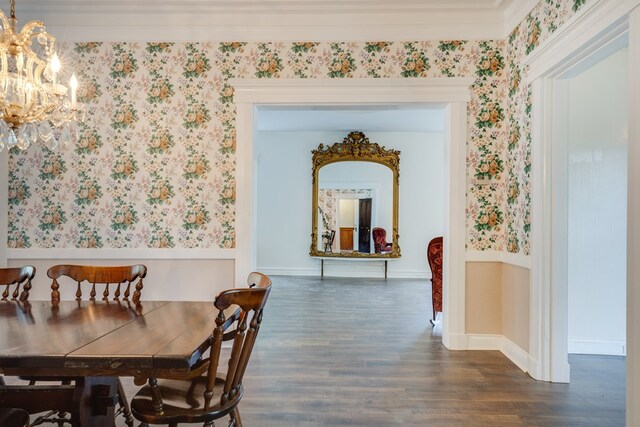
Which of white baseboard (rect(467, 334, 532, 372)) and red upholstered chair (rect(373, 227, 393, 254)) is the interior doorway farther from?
red upholstered chair (rect(373, 227, 393, 254))

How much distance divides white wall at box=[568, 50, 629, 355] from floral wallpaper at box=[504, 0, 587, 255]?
0.57 m

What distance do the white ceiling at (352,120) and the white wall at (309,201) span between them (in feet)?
0.79

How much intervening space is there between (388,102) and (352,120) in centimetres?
348

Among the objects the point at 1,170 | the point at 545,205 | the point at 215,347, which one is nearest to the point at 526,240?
the point at 545,205

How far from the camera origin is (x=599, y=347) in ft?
11.7

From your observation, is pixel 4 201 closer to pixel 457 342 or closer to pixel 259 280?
pixel 259 280

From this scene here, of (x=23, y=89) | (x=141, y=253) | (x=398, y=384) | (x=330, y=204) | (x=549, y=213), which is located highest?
(x=23, y=89)

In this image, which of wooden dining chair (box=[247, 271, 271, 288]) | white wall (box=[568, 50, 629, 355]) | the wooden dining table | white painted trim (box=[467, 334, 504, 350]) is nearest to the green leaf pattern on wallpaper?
the wooden dining table

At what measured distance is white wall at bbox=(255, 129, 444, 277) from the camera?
8.09 m

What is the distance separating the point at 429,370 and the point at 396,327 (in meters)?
1.24

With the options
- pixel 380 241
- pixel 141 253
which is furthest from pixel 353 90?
pixel 380 241

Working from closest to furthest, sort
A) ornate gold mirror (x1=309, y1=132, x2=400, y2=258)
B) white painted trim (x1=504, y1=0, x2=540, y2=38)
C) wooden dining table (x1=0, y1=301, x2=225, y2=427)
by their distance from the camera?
1. wooden dining table (x1=0, y1=301, x2=225, y2=427)
2. white painted trim (x1=504, y1=0, x2=540, y2=38)
3. ornate gold mirror (x1=309, y1=132, x2=400, y2=258)

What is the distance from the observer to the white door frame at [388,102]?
3637 mm

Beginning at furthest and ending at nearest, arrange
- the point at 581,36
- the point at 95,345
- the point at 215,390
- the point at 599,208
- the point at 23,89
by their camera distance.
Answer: the point at 599,208
the point at 581,36
the point at 23,89
the point at 215,390
the point at 95,345
